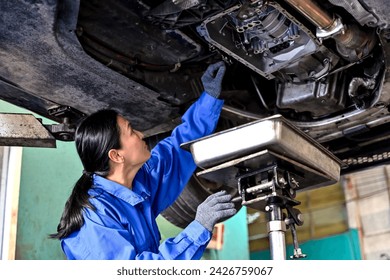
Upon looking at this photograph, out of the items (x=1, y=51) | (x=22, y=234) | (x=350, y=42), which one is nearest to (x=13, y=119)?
(x=1, y=51)

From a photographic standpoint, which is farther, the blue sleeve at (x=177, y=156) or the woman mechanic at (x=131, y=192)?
the blue sleeve at (x=177, y=156)

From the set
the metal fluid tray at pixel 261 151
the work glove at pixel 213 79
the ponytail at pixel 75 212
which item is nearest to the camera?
the metal fluid tray at pixel 261 151

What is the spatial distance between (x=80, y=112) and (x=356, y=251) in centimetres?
451

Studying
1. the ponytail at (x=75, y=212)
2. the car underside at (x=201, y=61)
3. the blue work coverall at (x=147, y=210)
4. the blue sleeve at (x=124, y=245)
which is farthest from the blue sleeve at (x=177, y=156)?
the blue sleeve at (x=124, y=245)

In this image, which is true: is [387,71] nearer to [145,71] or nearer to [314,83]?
[314,83]

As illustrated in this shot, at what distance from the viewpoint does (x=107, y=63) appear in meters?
1.63

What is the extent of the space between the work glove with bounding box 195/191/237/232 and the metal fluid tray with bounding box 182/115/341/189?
2.2 inches

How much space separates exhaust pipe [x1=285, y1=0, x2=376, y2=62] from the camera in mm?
1419

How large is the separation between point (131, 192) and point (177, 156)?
11.5 inches

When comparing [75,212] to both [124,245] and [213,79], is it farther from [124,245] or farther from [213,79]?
[213,79]

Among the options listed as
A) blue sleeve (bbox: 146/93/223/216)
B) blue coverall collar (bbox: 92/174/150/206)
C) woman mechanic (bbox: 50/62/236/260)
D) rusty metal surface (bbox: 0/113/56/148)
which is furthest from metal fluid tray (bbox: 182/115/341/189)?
rusty metal surface (bbox: 0/113/56/148)

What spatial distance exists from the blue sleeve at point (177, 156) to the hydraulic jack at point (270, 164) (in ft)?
1.28

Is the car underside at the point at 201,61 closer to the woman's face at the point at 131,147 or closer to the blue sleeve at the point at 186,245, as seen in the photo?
the woman's face at the point at 131,147

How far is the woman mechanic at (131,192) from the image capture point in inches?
54.6
